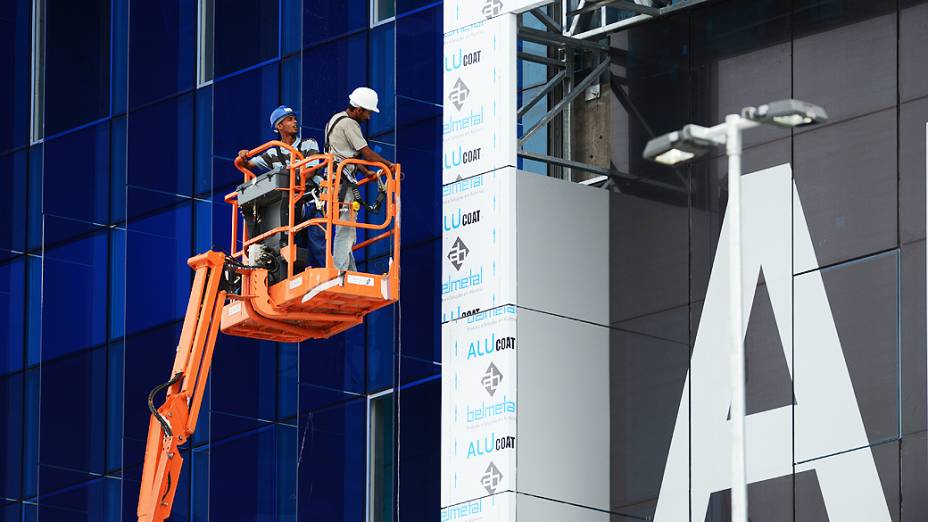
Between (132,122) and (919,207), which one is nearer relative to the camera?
(919,207)

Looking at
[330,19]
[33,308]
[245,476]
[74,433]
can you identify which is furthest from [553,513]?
[33,308]

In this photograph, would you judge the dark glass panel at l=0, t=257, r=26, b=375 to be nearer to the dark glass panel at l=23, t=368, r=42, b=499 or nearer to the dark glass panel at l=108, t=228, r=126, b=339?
the dark glass panel at l=23, t=368, r=42, b=499

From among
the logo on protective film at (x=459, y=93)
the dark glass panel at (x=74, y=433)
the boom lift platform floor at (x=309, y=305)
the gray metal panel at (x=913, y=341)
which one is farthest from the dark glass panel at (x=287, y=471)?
the gray metal panel at (x=913, y=341)

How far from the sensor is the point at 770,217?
2764cm

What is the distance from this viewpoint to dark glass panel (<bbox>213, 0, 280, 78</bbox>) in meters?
35.0

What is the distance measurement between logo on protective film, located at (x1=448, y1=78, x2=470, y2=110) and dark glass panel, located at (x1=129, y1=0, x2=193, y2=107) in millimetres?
9423

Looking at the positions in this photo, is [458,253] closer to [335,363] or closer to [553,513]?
[553,513]

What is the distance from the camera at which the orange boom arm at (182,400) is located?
2873cm

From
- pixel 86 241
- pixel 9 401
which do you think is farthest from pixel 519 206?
pixel 9 401

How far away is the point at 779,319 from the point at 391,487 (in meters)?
7.05

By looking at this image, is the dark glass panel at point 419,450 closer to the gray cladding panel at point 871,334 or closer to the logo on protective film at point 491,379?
the logo on protective film at point 491,379

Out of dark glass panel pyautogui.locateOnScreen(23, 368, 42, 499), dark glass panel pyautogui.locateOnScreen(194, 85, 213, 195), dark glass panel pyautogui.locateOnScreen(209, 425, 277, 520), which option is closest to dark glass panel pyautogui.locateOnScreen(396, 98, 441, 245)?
dark glass panel pyautogui.locateOnScreen(209, 425, 277, 520)

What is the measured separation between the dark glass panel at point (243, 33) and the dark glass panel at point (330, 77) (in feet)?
10.4

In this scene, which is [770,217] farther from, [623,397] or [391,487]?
[391,487]
